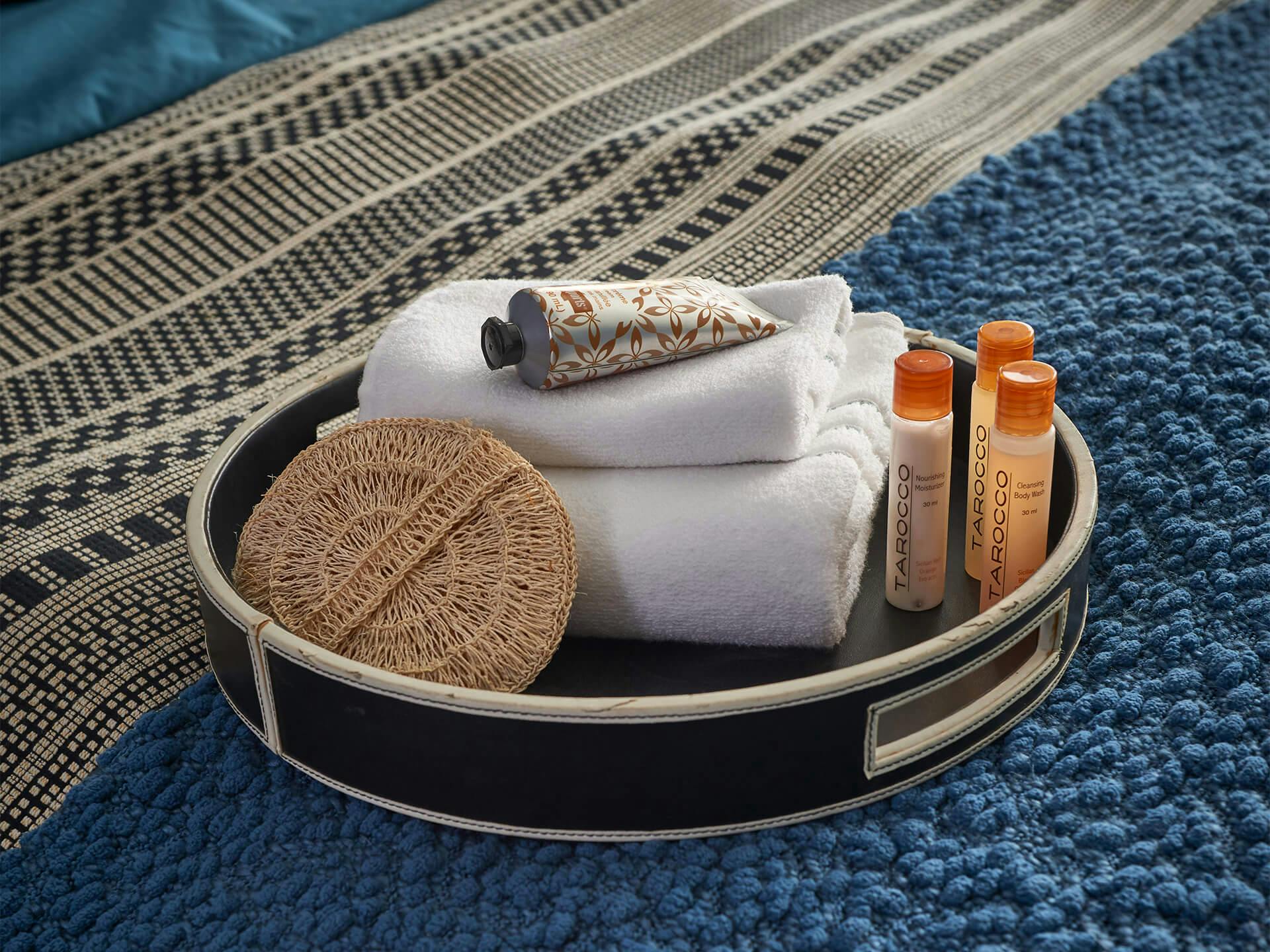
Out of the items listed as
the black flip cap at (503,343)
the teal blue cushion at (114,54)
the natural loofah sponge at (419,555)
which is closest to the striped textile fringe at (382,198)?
the teal blue cushion at (114,54)

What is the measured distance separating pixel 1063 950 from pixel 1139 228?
755 millimetres

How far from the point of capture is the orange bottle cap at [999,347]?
74cm

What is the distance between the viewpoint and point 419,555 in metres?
0.70

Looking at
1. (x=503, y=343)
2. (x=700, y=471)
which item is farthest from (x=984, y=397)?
(x=503, y=343)

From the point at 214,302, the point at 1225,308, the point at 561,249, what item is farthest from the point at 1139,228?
the point at 214,302

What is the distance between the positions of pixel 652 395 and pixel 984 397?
19 centimetres

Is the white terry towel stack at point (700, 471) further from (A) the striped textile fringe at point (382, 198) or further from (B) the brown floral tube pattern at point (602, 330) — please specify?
(A) the striped textile fringe at point (382, 198)

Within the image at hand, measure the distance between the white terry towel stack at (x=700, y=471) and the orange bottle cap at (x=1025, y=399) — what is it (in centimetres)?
9

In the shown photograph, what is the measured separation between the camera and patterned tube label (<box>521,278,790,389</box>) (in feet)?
2.44

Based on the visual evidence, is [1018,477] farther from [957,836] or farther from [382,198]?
[382,198]

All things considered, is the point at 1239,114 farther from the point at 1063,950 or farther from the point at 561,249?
the point at 1063,950

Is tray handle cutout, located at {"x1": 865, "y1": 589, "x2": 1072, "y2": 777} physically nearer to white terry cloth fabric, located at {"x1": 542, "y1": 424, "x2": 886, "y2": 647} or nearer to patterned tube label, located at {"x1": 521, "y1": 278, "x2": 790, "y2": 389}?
white terry cloth fabric, located at {"x1": 542, "y1": 424, "x2": 886, "y2": 647}

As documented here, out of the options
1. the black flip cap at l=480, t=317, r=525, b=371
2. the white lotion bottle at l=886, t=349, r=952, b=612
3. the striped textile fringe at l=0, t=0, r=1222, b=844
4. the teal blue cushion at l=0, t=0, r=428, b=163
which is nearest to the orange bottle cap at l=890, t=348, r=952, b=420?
the white lotion bottle at l=886, t=349, r=952, b=612

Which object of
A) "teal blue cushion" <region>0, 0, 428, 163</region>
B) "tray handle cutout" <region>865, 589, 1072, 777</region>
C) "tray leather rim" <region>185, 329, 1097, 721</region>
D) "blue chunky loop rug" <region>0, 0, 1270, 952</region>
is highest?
"teal blue cushion" <region>0, 0, 428, 163</region>
